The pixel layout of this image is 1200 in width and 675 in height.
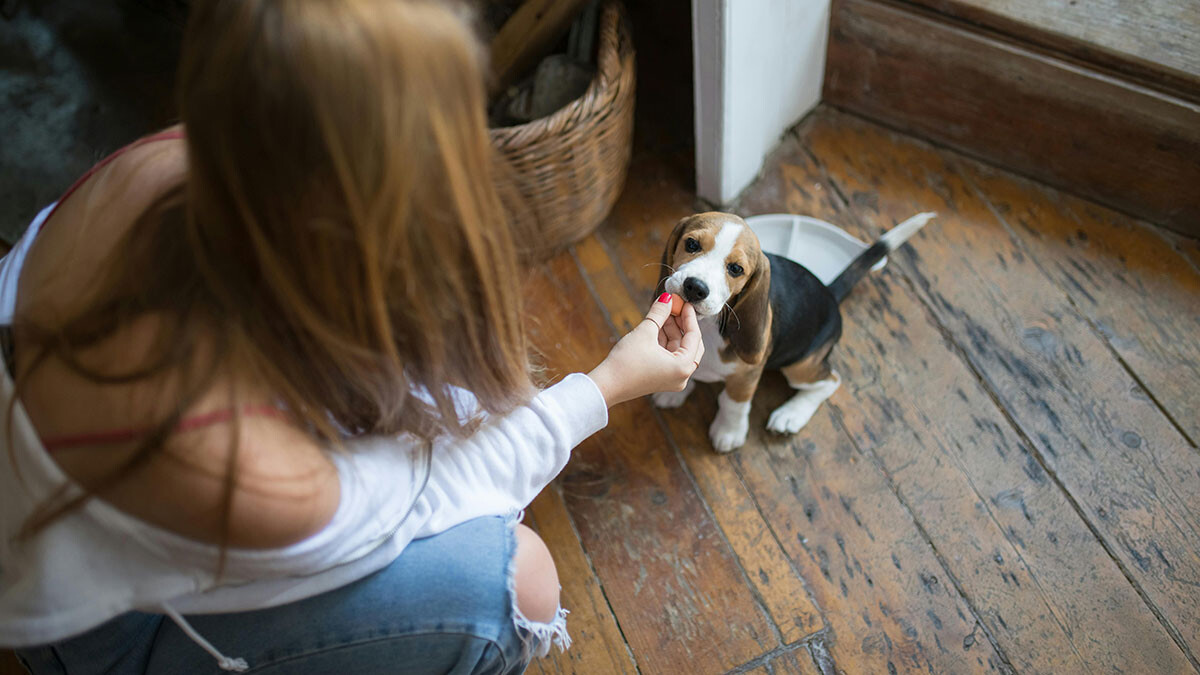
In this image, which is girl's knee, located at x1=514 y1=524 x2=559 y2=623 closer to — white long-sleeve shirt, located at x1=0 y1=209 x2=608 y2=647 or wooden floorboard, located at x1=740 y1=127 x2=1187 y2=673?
white long-sleeve shirt, located at x1=0 y1=209 x2=608 y2=647

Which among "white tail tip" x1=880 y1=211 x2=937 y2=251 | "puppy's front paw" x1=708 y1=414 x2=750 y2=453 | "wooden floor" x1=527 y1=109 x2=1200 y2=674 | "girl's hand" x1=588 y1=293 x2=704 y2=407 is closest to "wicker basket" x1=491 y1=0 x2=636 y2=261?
"wooden floor" x1=527 y1=109 x2=1200 y2=674

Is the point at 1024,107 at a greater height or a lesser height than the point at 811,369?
greater

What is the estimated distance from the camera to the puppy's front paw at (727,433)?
147 centimetres

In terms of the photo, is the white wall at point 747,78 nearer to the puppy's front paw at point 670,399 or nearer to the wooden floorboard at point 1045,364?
A: the wooden floorboard at point 1045,364

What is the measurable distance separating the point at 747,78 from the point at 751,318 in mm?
615

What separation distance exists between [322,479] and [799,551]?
0.91 m

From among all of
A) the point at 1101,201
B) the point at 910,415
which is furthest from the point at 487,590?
the point at 1101,201

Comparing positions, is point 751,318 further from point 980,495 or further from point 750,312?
point 980,495

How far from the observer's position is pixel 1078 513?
1.41 meters

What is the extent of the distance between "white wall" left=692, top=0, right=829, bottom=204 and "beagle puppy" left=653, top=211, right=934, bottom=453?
1.19ft

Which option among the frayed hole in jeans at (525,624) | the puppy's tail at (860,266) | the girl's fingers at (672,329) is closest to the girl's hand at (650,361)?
the girl's fingers at (672,329)

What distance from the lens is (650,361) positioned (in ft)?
3.59

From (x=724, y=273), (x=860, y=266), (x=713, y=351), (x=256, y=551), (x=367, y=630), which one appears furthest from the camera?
(x=860, y=266)

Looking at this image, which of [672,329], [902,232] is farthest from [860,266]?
[672,329]
